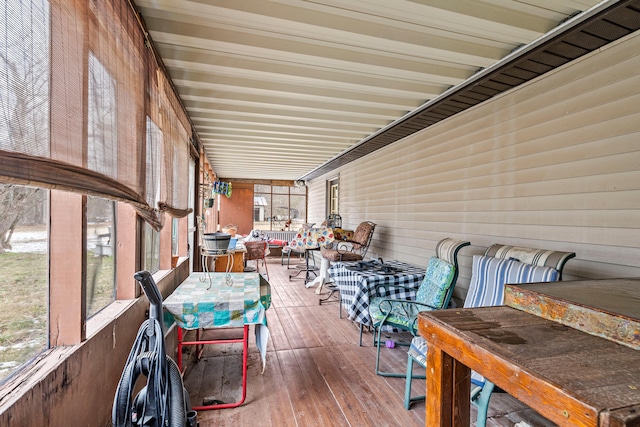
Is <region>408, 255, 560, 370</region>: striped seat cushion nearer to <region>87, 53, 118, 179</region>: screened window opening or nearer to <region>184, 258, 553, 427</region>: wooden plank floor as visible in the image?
<region>184, 258, 553, 427</region>: wooden plank floor

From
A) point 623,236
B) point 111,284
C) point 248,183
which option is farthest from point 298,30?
point 248,183

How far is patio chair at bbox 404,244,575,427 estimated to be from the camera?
1.76 meters

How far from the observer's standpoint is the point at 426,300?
2.73 metres

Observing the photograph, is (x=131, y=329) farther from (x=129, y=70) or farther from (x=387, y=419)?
(x=387, y=419)

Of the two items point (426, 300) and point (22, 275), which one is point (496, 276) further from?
point (22, 275)

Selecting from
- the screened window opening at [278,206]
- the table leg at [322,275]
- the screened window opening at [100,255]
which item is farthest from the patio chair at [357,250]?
the screened window opening at [278,206]

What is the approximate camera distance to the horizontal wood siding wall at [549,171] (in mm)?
1827

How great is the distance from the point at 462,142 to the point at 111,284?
3405mm

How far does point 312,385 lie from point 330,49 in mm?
2618

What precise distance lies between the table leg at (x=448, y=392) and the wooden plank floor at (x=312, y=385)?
1.30m

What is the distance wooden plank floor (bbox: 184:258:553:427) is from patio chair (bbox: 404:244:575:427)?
0.27 meters

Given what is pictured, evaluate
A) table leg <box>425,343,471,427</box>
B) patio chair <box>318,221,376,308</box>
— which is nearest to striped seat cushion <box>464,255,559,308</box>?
table leg <box>425,343,471,427</box>

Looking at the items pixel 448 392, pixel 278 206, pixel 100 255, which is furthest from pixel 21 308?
pixel 278 206

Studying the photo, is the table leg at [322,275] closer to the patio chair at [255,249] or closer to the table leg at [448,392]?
the patio chair at [255,249]
